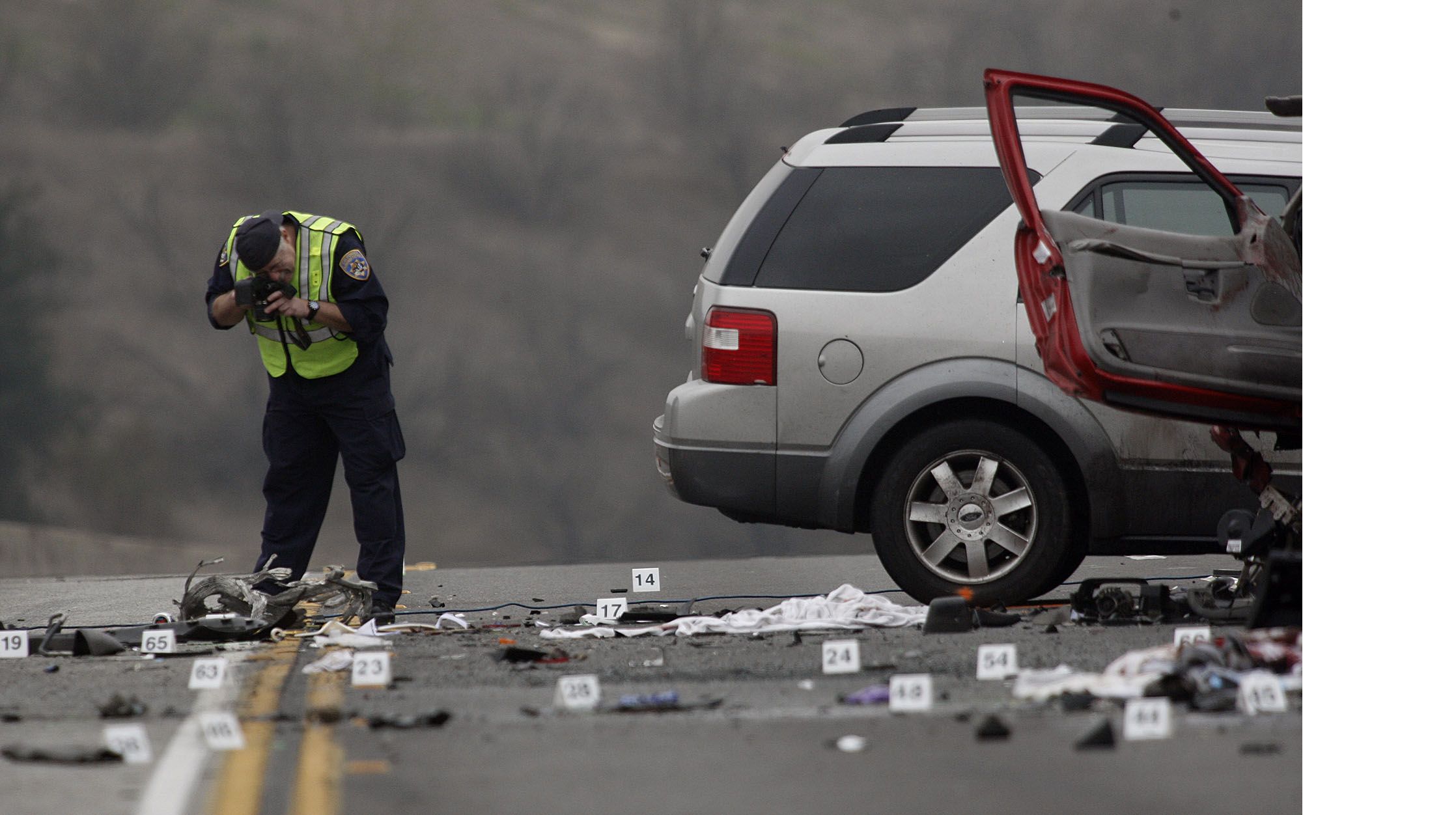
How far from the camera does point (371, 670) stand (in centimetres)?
529

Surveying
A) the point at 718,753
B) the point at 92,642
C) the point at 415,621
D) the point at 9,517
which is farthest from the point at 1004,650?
the point at 9,517

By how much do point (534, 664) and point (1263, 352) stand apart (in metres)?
2.78

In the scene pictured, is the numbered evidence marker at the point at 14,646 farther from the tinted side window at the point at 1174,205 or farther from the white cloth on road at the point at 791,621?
the tinted side window at the point at 1174,205

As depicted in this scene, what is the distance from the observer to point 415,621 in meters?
7.14

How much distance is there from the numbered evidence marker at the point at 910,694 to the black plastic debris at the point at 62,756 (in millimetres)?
2098

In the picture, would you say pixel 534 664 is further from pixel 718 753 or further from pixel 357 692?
pixel 718 753

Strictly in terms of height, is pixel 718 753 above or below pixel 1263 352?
below

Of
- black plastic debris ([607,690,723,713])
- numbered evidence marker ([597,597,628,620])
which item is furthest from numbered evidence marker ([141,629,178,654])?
black plastic debris ([607,690,723,713])

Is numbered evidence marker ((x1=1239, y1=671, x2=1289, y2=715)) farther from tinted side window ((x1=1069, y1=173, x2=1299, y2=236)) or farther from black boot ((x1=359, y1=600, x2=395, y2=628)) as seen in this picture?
black boot ((x1=359, y1=600, x2=395, y2=628))

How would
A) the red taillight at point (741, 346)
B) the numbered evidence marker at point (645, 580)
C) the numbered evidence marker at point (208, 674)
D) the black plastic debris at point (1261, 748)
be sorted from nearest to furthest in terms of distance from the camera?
1. the black plastic debris at point (1261, 748)
2. the numbered evidence marker at point (208, 674)
3. the red taillight at point (741, 346)
4. the numbered evidence marker at point (645, 580)

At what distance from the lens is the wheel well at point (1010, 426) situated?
258 inches

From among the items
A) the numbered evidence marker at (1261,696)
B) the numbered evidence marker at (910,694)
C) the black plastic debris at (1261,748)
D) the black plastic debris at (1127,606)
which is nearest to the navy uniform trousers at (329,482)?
the black plastic debris at (1127,606)

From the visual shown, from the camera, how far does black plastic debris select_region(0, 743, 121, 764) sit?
4.29 metres

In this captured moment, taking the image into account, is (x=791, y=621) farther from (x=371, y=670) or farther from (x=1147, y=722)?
(x=1147, y=722)
